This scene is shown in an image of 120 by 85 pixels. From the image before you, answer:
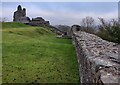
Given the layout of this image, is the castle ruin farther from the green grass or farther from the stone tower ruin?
the green grass

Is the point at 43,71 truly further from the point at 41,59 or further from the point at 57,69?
the point at 41,59

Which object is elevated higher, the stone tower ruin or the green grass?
the stone tower ruin

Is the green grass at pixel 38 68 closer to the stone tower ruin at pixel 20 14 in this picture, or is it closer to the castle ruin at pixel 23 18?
the castle ruin at pixel 23 18

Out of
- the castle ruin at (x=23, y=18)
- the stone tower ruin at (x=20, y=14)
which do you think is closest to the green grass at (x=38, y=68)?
the castle ruin at (x=23, y=18)

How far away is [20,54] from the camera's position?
1512 cm

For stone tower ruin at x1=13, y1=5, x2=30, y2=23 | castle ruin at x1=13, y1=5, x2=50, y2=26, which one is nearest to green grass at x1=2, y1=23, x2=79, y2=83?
castle ruin at x1=13, y1=5, x2=50, y2=26

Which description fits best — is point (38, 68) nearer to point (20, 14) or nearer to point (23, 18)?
point (23, 18)

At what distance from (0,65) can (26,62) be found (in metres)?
1.50

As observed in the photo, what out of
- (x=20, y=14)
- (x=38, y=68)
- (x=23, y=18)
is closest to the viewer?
(x=38, y=68)

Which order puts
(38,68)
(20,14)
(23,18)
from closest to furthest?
1. (38,68)
2. (23,18)
3. (20,14)

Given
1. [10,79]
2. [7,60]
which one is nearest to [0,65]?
[7,60]

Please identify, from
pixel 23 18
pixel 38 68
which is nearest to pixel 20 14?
pixel 23 18

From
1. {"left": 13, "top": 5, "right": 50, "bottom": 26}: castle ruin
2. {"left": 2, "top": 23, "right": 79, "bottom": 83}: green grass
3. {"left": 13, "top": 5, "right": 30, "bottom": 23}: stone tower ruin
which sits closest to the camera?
{"left": 2, "top": 23, "right": 79, "bottom": 83}: green grass

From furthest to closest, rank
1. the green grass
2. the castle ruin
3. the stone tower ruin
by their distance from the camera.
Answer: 1. the stone tower ruin
2. the castle ruin
3. the green grass
